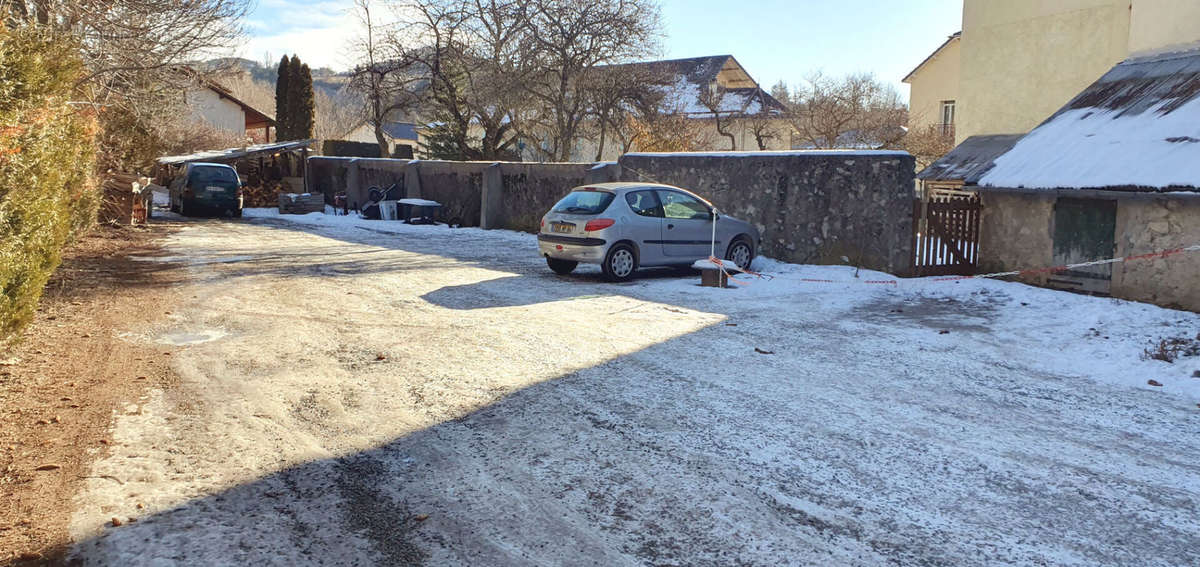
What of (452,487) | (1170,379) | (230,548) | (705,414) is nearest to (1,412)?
(230,548)

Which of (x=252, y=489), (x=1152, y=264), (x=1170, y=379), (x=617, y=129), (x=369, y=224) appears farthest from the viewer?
(x=617, y=129)

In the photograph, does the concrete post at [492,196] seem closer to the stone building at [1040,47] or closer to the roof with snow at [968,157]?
the roof with snow at [968,157]

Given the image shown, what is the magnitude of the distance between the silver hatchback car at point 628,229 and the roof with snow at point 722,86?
98.1 ft

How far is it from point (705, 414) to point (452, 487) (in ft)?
7.26

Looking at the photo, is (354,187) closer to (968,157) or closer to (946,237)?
(968,157)

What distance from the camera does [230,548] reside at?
4.14 metres

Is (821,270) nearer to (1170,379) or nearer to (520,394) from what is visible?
(1170,379)

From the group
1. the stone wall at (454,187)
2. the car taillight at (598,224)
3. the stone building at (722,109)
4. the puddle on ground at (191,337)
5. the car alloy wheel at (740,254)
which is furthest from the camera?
the stone building at (722,109)

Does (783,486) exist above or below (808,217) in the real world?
below

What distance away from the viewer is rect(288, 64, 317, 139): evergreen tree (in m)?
49.3

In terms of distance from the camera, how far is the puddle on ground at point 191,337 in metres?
8.48

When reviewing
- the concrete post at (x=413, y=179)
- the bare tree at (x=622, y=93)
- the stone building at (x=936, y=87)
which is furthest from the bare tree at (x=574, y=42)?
the stone building at (x=936, y=87)

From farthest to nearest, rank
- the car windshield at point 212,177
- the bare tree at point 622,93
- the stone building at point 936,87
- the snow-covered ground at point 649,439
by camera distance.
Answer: the stone building at point 936,87 < the bare tree at point 622,93 < the car windshield at point 212,177 < the snow-covered ground at point 649,439

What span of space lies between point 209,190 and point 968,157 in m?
20.7
